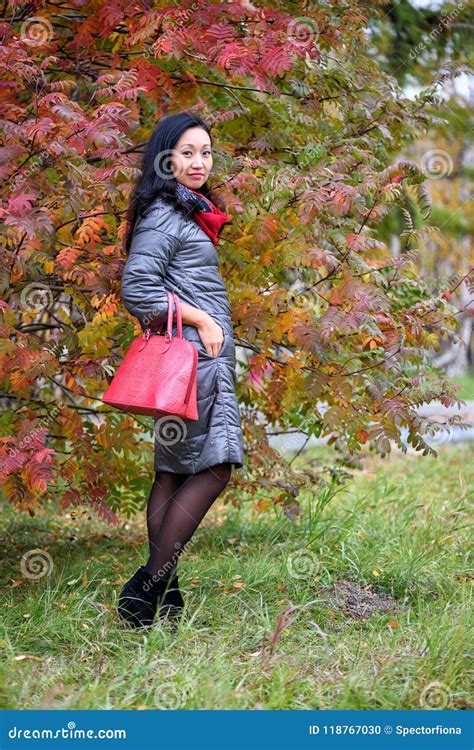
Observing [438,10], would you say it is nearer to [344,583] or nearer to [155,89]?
[155,89]

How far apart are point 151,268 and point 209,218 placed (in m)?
0.37

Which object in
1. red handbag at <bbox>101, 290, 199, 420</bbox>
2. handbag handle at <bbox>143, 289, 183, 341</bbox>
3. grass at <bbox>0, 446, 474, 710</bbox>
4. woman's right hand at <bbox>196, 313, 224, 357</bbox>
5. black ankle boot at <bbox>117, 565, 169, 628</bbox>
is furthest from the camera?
black ankle boot at <bbox>117, 565, 169, 628</bbox>

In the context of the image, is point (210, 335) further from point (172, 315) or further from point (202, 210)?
point (202, 210)

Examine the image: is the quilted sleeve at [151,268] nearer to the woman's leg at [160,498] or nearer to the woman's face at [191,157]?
the woman's face at [191,157]

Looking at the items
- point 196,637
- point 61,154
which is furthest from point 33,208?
point 196,637

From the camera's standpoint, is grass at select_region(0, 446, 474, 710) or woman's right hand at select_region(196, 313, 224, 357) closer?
grass at select_region(0, 446, 474, 710)

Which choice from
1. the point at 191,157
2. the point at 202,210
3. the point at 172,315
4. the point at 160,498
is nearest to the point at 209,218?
the point at 202,210

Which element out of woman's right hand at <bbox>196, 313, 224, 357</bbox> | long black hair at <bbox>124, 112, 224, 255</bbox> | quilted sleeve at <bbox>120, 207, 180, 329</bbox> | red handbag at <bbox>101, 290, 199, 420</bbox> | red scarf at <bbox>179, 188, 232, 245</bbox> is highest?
long black hair at <bbox>124, 112, 224, 255</bbox>

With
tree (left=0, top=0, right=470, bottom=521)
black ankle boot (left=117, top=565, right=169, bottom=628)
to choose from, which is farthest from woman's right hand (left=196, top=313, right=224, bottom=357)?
black ankle boot (left=117, top=565, right=169, bottom=628)

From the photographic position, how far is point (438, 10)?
28.3 ft

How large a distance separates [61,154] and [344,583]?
2.34 metres

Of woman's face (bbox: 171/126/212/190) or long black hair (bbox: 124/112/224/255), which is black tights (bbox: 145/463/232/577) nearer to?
long black hair (bbox: 124/112/224/255)

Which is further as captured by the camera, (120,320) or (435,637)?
(120,320)

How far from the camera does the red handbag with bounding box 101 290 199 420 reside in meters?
3.16
